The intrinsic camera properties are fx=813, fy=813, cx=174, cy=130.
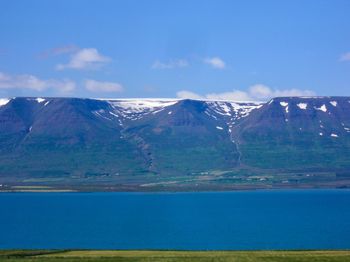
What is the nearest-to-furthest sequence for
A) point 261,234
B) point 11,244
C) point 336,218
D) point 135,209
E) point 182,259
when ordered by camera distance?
point 182,259 → point 11,244 → point 261,234 → point 336,218 → point 135,209

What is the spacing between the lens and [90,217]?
5851 inches

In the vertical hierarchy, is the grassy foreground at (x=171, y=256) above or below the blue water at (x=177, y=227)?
above

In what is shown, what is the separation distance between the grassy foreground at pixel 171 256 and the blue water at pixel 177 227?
14.3 metres

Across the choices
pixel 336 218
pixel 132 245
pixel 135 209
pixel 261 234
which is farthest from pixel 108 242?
pixel 135 209

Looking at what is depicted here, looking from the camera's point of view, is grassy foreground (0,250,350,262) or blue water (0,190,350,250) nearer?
grassy foreground (0,250,350,262)

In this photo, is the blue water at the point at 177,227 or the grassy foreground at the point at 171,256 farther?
the blue water at the point at 177,227

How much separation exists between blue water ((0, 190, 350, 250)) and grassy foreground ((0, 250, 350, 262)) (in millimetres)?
14279

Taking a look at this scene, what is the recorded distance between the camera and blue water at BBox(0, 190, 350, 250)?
314ft

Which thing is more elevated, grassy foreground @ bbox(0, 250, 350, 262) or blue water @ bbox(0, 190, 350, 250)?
grassy foreground @ bbox(0, 250, 350, 262)

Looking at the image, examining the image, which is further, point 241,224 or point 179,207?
point 179,207

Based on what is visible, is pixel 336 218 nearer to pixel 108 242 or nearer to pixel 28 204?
pixel 108 242

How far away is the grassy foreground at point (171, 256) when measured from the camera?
222ft

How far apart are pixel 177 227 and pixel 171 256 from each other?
5263cm

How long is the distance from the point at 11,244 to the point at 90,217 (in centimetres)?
5220
